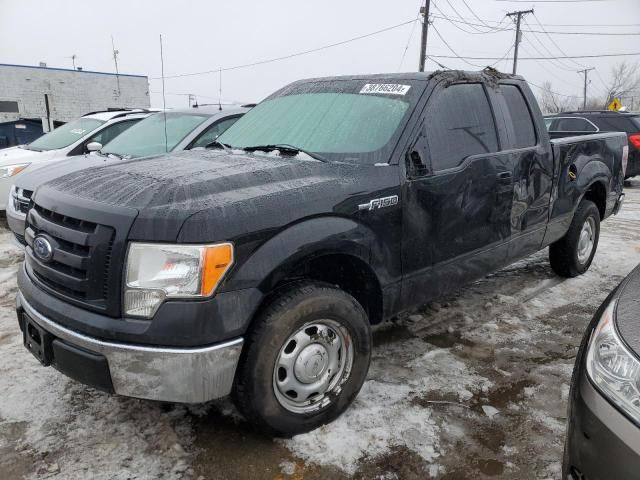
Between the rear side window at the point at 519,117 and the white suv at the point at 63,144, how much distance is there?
4758mm

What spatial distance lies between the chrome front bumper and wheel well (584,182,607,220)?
438 centimetres

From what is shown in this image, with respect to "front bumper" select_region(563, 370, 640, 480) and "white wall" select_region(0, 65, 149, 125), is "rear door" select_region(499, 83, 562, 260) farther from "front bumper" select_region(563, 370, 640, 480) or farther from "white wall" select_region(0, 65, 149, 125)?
"white wall" select_region(0, 65, 149, 125)

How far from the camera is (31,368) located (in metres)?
3.30

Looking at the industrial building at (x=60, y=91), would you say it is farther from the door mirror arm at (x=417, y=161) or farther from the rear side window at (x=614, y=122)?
the door mirror arm at (x=417, y=161)

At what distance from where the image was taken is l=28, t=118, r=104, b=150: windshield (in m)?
7.35

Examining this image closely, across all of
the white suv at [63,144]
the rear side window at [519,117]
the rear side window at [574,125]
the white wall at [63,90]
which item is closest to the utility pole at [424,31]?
the rear side window at [574,125]

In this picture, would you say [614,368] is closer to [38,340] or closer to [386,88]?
[386,88]

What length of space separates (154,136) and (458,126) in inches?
160

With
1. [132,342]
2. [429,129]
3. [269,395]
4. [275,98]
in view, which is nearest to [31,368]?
[132,342]

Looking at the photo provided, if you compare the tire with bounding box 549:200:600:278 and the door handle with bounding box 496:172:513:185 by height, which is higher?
the door handle with bounding box 496:172:513:185

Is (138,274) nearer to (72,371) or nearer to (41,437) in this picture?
(72,371)

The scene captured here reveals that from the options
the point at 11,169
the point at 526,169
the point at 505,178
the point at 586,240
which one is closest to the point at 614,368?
the point at 505,178

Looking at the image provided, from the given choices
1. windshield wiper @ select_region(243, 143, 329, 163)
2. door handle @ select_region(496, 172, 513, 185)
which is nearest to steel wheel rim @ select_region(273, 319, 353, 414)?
windshield wiper @ select_region(243, 143, 329, 163)

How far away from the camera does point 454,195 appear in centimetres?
327
